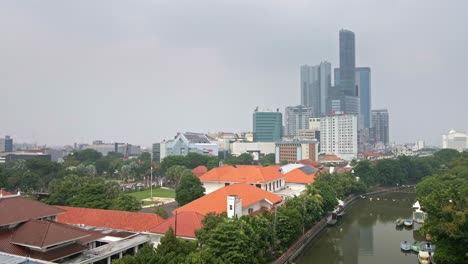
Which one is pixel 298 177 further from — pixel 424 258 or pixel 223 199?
pixel 424 258

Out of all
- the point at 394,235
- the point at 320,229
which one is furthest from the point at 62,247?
the point at 394,235

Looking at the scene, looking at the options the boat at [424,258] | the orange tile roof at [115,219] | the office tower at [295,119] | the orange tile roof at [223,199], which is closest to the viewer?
the boat at [424,258]

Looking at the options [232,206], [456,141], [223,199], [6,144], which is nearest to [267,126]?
[456,141]

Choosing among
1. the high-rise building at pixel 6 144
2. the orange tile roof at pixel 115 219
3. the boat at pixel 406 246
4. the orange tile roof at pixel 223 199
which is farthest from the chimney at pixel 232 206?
the high-rise building at pixel 6 144

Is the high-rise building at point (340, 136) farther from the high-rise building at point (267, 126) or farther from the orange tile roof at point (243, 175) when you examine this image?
the orange tile roof at point (243, 175)

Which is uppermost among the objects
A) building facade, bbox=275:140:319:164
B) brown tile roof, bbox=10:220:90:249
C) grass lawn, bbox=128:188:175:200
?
building facade, bbox=275:140:319:164

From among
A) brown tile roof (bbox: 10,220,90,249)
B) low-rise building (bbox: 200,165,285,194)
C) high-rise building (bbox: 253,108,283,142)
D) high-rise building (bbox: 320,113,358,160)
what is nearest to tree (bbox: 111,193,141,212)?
brown tile roof (bbox: 10,220,90,249)

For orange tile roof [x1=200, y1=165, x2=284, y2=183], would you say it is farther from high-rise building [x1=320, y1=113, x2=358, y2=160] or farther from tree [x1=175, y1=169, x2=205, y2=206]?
high-rise building [x1=320, y1=113, x2=358, y2=160]
